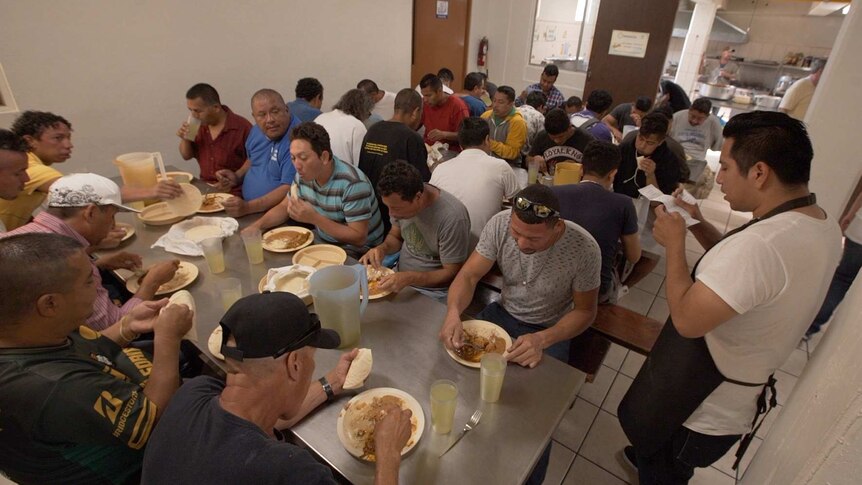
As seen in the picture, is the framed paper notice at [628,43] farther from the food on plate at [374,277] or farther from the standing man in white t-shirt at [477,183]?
the food on plate at [374,277]

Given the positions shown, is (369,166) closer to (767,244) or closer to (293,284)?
(293,284)

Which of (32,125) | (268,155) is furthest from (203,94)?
(32,125)

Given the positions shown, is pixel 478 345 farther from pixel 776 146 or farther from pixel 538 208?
pixel 776 146

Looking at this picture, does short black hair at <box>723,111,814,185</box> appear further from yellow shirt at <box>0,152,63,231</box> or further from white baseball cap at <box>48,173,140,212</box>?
yellow shirt at <box>0,152,63,231</box>

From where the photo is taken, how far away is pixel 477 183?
284cm

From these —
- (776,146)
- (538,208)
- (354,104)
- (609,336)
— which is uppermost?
(776,146)

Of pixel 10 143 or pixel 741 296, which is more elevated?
pixel 10 143

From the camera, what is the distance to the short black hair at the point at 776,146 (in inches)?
52.9

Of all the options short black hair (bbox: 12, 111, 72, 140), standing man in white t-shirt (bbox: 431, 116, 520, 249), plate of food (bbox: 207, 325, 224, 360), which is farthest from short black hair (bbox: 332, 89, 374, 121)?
plate of food (bbox: 207, 325, 224, 360)

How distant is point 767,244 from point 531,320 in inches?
44.1

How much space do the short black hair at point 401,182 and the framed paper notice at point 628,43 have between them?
6.07 metres

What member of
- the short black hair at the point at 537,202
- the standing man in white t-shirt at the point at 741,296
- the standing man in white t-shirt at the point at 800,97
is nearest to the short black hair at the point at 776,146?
the standing man in white t-shirt at the point at 741,296

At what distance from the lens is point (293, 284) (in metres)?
2.02

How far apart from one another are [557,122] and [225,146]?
278 centimetres
